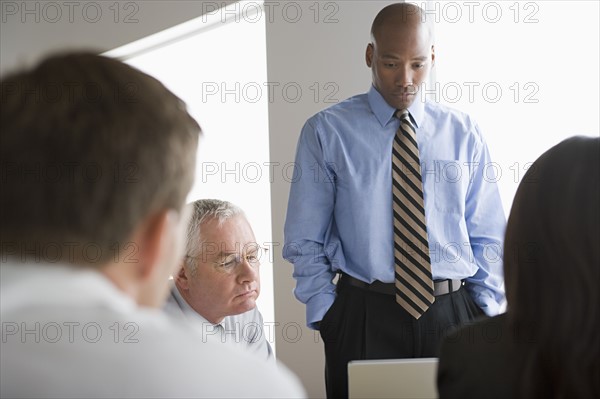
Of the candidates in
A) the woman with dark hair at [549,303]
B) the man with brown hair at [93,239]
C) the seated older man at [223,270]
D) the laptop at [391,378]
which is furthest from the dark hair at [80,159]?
Answer: the seated older man at [223,270]

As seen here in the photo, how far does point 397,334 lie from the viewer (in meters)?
2.96

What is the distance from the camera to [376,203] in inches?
120

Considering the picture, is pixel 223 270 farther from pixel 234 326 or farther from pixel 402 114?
pixel 402 114

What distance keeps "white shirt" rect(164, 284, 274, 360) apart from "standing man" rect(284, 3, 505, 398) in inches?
8.5

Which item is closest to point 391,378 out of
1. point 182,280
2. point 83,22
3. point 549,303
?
point 549,303

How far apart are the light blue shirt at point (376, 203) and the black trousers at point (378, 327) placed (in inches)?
2.5

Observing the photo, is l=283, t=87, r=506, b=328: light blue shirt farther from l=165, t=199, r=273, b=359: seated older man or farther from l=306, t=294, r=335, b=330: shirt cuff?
l=165, t=199, r=273, b=359: seated older man

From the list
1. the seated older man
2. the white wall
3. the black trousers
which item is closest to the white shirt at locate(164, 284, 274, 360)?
the seated older man

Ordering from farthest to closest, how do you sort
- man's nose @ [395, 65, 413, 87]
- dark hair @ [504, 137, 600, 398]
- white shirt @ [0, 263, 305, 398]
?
man's nose @ [395, 65, 413, 87] < dark hair @ [504, 137, 600, 398] < white shirt @ [0, 263, 305, 398]

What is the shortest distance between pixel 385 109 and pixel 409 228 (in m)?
0.46

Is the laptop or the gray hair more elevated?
the gray hair

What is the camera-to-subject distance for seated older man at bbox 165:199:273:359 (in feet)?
9.36

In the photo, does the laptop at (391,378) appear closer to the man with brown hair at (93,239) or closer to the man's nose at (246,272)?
the man with brown hair at (93,239)

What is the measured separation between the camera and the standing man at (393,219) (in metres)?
2.98
